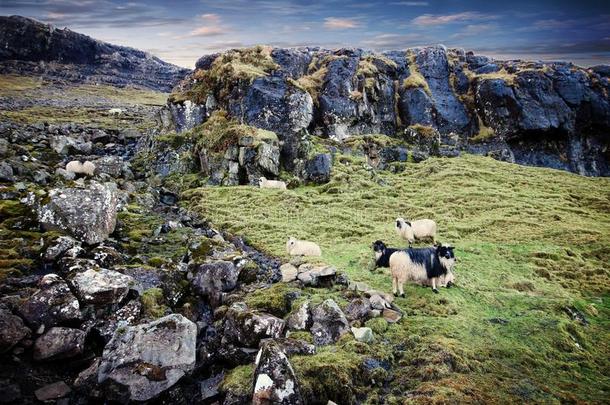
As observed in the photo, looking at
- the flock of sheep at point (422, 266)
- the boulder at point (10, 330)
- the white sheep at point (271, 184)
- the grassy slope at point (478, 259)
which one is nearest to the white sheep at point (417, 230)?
the grassy slope at point (478, 259)

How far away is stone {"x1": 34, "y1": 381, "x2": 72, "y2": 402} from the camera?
27.9 feet

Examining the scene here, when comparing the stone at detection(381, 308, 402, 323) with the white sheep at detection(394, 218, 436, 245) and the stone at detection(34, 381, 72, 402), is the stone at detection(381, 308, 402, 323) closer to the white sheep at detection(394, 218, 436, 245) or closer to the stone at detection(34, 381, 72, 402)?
the stone at detection(34, 381, 72, 402)

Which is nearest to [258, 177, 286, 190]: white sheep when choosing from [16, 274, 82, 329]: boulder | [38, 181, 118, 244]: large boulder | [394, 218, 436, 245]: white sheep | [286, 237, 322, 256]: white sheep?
[394, 218, 436, 245]: white sheep

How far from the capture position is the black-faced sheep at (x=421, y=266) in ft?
44.2

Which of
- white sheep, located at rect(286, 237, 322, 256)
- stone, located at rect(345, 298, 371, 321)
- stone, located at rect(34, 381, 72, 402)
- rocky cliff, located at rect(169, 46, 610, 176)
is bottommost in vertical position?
stone, located at rect(34, 381, 72, 402)

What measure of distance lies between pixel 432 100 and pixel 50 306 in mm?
51494

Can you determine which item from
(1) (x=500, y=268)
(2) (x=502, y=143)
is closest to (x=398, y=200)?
(1) (x=500, y=268)

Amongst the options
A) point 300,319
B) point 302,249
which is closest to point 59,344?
point 300,319

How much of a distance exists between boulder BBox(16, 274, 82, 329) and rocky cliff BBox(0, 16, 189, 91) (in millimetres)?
154292

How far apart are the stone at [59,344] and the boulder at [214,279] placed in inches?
159

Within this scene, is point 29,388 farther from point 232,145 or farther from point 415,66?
point 415,66

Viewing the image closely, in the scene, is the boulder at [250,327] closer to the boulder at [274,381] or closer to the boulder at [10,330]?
the boulder at [274,381]

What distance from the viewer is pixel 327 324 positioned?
1061cm

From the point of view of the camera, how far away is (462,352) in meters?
9.59
